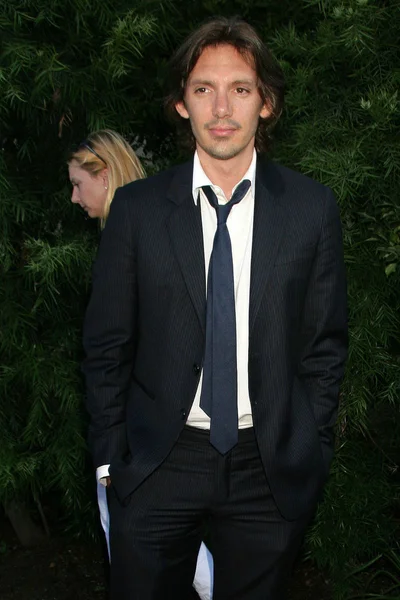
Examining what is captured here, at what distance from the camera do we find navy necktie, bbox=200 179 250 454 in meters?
2.60

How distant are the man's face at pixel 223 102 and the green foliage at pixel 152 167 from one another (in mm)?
1078

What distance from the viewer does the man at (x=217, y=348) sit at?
8.64 feet

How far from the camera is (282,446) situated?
106 inches

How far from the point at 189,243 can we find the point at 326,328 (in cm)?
47

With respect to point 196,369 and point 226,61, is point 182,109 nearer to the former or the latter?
point 226,61

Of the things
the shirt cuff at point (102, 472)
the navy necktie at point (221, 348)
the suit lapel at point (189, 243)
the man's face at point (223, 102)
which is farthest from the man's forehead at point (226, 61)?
the shirt cuff at point (102, 472)

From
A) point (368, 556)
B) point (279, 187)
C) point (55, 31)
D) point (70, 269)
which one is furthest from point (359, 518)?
point (55, 31)

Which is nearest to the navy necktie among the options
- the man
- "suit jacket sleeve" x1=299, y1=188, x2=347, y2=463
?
the man

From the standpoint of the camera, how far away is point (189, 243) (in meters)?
2.64

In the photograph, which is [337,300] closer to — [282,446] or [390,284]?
[282,446]

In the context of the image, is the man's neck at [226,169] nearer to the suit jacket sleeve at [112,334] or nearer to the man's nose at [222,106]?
the man's nose at [222,106]

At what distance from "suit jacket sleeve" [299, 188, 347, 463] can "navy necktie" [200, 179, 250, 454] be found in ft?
0.89

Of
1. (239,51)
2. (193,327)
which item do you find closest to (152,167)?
(239,51)

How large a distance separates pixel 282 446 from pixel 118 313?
569 millimetres
